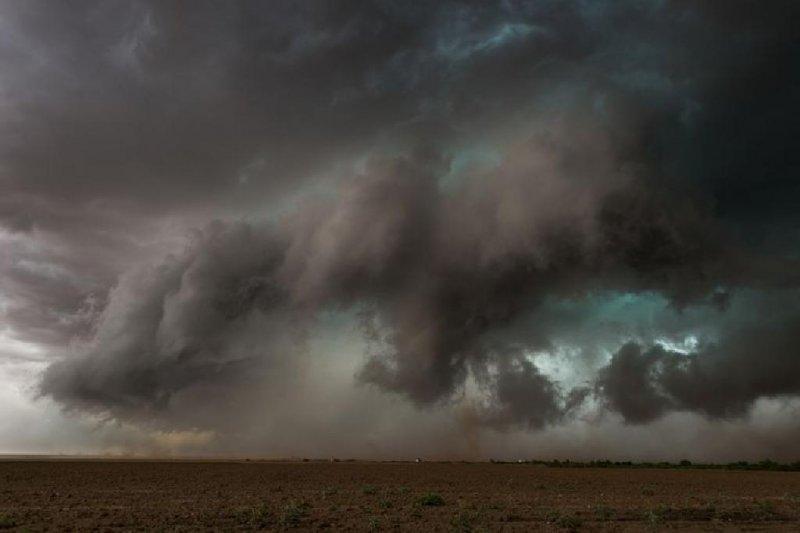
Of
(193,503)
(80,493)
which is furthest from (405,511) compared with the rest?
(80,493)

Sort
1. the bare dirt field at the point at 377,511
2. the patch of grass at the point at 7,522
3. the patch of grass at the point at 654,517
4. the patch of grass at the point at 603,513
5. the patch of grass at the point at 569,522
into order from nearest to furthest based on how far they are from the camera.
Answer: the patch of grass at the point at 7,522, the bare dirt field at the point at 377,511, the patch of grass at the point at 569,522, the patch of grass at the point at 654,517, the patch of grass at the point at 603,513

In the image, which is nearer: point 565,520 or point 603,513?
point 565,520

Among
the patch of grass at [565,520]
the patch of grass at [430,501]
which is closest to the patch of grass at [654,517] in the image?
the patch of grass at [565,520]

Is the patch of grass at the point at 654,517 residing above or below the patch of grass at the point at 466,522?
below

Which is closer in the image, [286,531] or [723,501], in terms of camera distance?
[286,531]

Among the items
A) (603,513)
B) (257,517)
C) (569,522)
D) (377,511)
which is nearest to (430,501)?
(377,511)

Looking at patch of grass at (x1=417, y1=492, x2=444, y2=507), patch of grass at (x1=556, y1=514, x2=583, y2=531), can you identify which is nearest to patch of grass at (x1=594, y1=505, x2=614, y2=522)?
patch of grass at (x1=556, y1=514, x2=583, y2=531)

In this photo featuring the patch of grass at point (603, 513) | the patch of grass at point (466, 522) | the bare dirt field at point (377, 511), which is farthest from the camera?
the patch of grass at point (603, 513)

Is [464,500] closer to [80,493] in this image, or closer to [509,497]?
[509,497]

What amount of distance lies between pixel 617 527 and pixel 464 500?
13.4 m

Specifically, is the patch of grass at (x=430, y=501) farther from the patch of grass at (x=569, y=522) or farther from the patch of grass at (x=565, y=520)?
the patch of grass at (x=569, y=522)

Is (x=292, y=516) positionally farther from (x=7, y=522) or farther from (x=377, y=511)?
(x=7, y=522)

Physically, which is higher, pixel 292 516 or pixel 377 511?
pixel 292 516

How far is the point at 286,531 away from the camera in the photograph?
89.8 feet
